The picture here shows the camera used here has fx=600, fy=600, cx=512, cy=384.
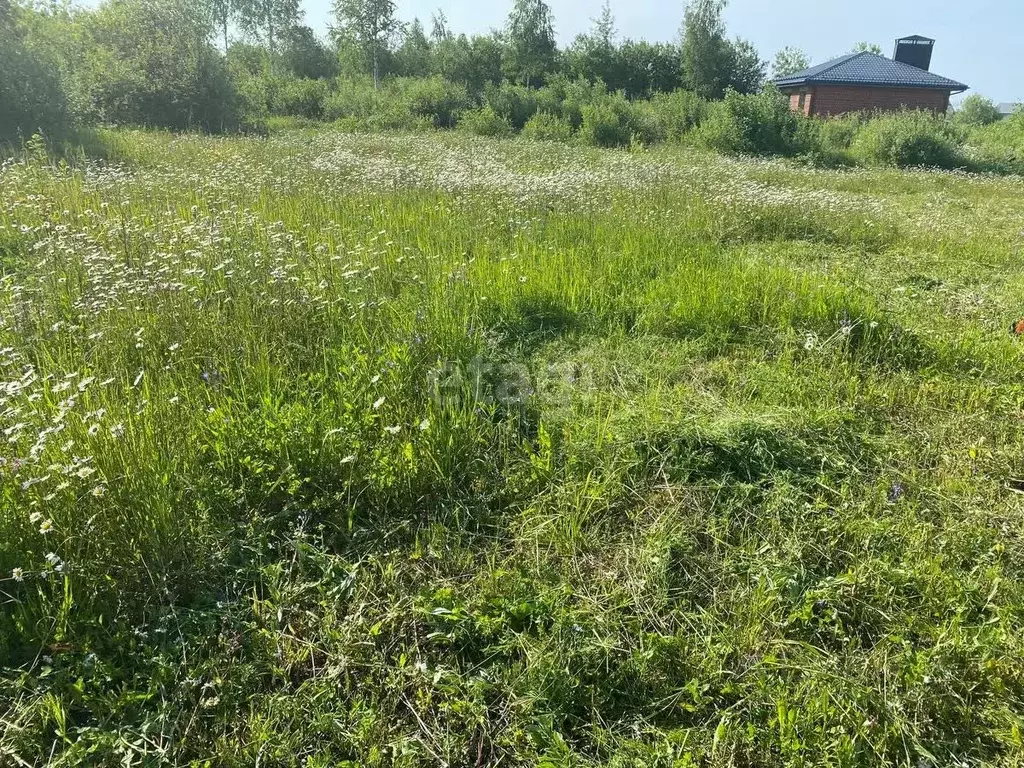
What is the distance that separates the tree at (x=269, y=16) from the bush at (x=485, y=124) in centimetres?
3384

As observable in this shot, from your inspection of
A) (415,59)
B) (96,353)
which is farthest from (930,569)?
(415,59)

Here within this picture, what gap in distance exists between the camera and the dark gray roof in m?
31.5

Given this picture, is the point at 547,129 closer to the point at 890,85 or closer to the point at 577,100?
the point at 577,100

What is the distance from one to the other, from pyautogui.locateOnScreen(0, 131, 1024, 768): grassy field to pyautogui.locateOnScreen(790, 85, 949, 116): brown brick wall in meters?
33.5

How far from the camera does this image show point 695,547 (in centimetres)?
243

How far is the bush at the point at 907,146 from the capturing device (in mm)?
17359

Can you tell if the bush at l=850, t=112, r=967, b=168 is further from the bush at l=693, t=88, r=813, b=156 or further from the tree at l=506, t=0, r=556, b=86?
the tree at l=506, t=0, r=556, b=86

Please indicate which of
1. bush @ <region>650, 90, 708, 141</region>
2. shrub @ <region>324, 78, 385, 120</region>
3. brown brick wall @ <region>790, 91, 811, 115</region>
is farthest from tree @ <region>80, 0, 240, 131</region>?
brown brick wall @ <region>790, 91, 811, 115</region>

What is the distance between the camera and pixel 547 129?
21328 millimetres

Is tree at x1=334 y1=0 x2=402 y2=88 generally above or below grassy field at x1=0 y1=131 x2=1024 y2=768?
above

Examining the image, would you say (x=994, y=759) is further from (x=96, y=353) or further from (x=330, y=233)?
(x=330, y=233)

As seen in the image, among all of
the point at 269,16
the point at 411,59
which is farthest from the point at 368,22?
the point at 269,16

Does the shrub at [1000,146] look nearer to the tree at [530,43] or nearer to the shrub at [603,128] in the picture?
the shrub at [603,128]

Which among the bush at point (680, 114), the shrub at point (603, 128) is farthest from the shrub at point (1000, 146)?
the shrub at point (603, 128)
